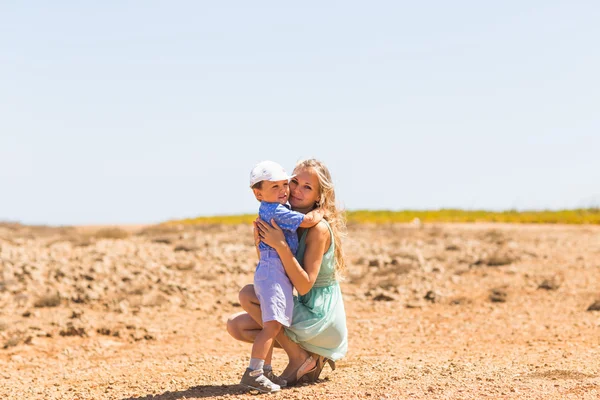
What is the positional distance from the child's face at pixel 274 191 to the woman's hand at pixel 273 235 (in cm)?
18

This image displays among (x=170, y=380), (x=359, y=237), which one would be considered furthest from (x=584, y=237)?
(x=170, y=380)

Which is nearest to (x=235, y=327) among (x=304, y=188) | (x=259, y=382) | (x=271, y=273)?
(x=259, y=382)

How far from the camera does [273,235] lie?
5207mm

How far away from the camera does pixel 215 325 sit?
993 centimetres

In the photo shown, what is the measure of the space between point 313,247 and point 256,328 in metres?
0.83

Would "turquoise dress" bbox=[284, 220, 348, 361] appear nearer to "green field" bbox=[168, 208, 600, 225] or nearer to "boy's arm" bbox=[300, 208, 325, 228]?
"boy's arm" bbox=[300, 208, 325, 228]

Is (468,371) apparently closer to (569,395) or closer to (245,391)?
(569,395)

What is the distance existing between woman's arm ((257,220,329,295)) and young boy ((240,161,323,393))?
6cm

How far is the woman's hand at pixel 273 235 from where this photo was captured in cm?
519

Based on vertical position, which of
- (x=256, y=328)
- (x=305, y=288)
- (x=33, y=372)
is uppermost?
(x=305, y=288)

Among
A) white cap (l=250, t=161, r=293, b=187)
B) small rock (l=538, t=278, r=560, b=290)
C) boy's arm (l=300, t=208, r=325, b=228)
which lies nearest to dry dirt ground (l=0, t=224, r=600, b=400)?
small rock (l=538, t=278, r=560, b=290)

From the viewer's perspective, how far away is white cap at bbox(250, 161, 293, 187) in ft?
17.0

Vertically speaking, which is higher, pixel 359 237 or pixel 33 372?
pixel 359 237

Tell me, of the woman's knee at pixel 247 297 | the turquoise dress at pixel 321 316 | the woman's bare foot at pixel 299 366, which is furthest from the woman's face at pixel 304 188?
the woman's bare foot at pixel 299 366
